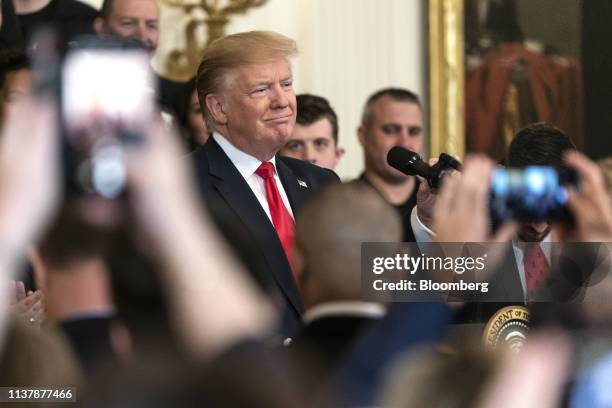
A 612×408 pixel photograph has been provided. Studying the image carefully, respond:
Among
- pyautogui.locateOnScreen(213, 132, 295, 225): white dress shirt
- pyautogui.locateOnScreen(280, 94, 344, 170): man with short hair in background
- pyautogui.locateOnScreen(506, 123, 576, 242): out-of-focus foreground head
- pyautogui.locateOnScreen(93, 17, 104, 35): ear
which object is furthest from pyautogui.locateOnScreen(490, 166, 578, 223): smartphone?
pyautogui.locateOnScreen(280, 94, 344, 170): man with short hair in background

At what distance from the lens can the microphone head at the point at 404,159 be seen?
2.91 m

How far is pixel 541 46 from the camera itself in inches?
229

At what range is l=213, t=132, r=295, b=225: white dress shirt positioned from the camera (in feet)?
10.1

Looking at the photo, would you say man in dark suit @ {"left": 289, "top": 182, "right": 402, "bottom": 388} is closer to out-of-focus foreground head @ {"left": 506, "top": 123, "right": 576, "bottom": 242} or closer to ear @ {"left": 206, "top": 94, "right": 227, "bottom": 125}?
out-of-focus foreground head @ {"left": 506, "top": 123, "right": 576, "bottom": 242}

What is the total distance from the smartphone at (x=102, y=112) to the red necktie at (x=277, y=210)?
116 centimetres

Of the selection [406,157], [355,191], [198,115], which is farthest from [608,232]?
[198,115]

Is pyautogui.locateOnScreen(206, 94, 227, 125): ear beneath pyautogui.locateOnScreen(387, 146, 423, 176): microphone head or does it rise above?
above

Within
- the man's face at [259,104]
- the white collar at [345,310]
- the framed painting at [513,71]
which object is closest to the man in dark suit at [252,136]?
the man's face at [259,104]

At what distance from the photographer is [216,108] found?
10.7ft

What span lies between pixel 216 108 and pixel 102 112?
1596 mm

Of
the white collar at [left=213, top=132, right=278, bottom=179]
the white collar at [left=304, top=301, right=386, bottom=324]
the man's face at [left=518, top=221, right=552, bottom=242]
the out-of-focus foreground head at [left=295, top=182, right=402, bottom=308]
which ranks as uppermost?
the out-of-focus foreground head at [left=295, top=182, right=402, bottom=308]

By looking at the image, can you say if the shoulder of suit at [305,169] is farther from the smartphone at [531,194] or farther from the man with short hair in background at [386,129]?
the man with short hair in background at [386,129]

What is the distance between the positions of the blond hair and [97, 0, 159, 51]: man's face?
668 mm

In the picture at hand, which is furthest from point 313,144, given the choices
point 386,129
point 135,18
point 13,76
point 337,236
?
point 337,236
